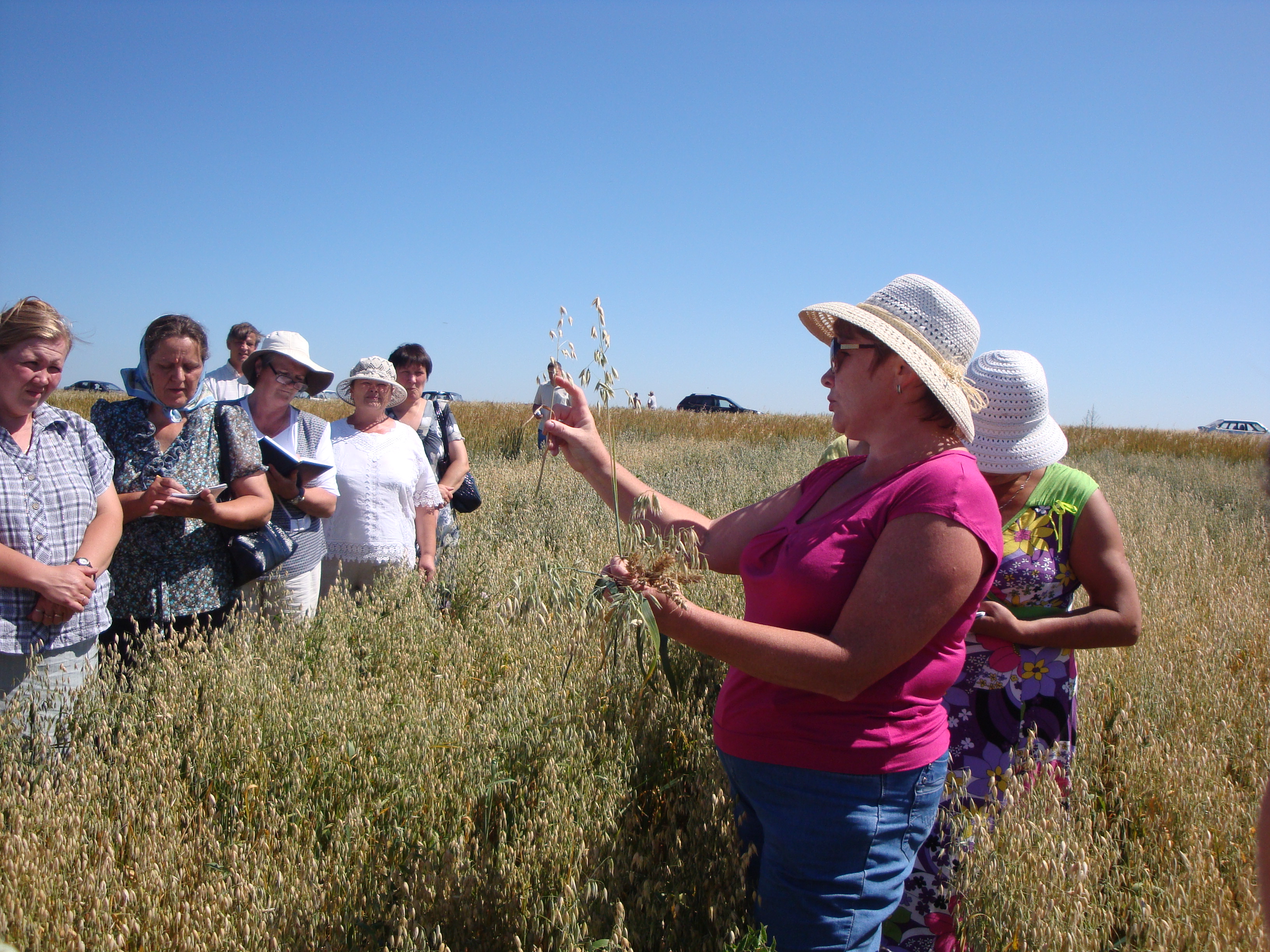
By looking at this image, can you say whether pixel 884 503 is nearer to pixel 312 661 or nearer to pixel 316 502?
pixel 312 661

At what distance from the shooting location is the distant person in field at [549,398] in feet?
5.52

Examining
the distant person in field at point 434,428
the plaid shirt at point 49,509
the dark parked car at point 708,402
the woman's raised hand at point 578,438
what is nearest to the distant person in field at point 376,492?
the distant person in field at point 434,428

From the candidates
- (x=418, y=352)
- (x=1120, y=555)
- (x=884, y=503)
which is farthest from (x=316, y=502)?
(x=1120, y=555)

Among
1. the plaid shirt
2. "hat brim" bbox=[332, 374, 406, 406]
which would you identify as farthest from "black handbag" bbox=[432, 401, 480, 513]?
the plaid shirt

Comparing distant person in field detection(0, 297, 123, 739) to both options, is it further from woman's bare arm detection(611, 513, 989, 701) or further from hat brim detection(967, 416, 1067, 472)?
hat brim detection(967, 416, 1067, 472)

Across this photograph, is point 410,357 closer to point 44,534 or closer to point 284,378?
point 284,378

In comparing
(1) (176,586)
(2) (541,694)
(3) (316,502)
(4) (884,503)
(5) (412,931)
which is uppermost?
(4) (884,503)

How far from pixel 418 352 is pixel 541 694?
2841mm

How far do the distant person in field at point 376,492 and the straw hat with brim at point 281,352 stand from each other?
0.37 metres

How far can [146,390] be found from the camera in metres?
3.15

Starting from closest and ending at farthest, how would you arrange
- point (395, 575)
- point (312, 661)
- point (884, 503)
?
point (884, 503), point (312, 661), point (395, 575)

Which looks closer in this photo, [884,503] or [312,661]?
[884,503]

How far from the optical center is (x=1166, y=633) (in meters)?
4.11

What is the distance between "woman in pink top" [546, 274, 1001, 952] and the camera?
1.39 m
